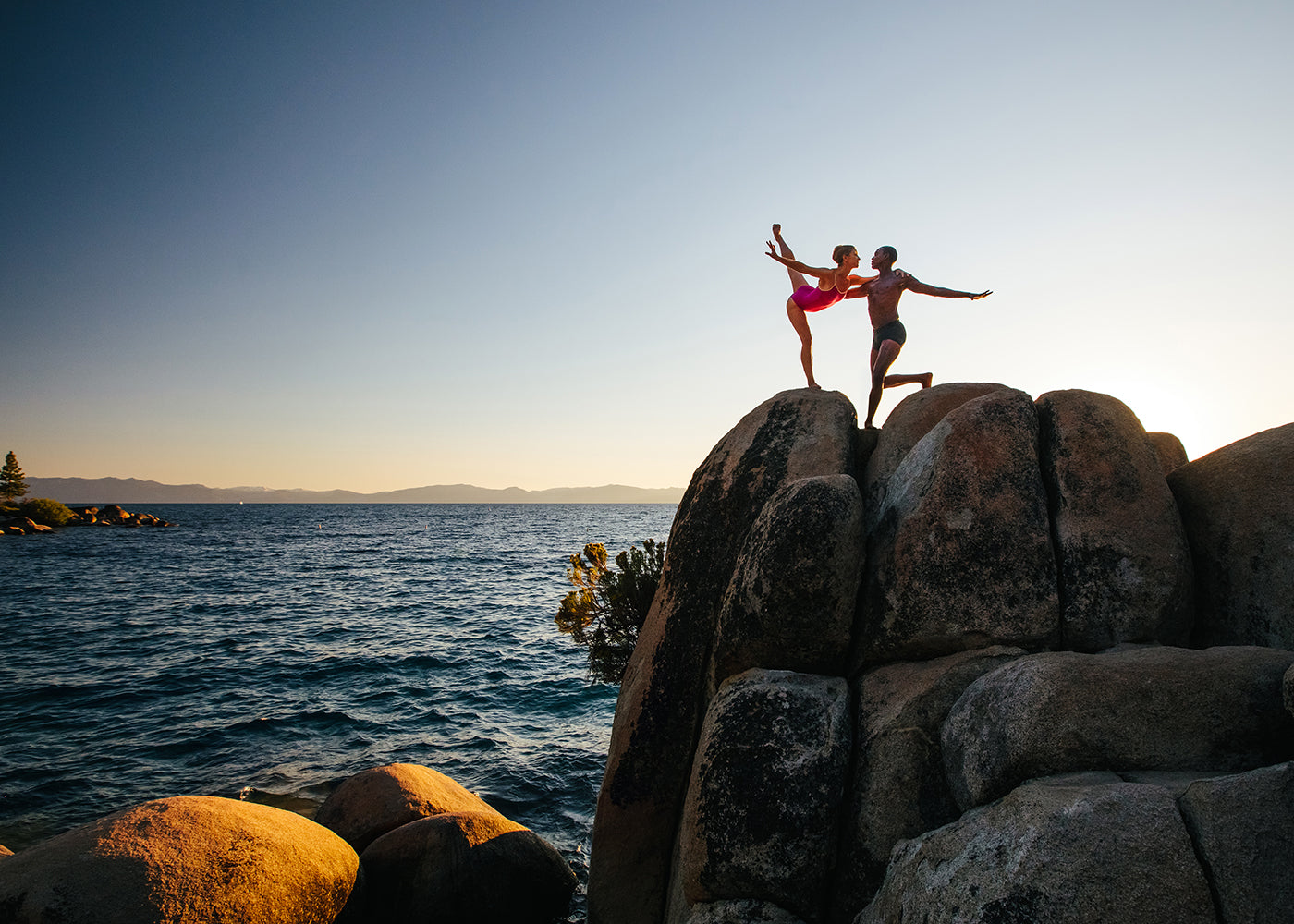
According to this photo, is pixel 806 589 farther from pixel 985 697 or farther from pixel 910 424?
pixel 910 424

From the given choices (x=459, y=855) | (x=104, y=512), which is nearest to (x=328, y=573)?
(x=459, y=855)

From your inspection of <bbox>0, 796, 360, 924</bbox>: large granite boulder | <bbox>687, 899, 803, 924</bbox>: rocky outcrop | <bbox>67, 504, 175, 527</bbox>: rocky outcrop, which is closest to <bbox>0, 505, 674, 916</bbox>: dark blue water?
<bbox>0, 796, 360, 924</bbox>: large granite boulder

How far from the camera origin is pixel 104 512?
4082 inches

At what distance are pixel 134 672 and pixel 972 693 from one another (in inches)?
1006

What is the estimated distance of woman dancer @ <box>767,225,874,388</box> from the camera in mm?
9969

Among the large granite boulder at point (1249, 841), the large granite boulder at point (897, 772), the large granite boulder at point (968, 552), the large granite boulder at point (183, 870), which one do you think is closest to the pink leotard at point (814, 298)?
the large granite boulder at point (968, 552)

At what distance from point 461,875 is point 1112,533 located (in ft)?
29.4

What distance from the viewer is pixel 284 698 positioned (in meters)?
18.7

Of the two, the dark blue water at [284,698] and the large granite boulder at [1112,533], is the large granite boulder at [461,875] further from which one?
the large granite boulder at [1112,533]

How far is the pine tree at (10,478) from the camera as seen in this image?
85.8m

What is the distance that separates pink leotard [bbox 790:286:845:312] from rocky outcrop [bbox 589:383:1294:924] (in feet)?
9.26

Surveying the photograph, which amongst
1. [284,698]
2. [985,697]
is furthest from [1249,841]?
[284,698]

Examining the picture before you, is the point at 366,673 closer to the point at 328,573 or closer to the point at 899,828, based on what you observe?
the point at 899,828

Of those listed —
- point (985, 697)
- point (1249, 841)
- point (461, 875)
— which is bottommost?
point (461, 875)
